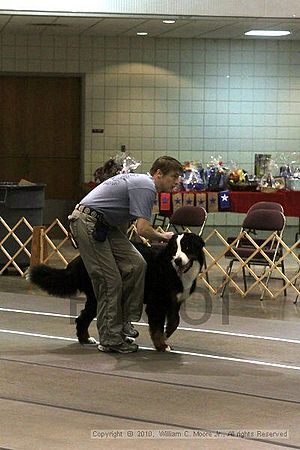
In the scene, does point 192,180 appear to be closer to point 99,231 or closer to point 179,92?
point 179,92

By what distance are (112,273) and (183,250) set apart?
541 mm

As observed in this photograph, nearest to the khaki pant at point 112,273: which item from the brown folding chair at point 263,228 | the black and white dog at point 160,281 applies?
the black and white dog at point 160,281

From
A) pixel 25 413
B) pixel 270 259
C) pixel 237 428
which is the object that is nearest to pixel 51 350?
pixel 25 413

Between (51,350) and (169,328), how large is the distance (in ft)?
2.91

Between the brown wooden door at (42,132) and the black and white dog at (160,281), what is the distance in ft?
29.7

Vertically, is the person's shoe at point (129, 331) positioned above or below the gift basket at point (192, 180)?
below

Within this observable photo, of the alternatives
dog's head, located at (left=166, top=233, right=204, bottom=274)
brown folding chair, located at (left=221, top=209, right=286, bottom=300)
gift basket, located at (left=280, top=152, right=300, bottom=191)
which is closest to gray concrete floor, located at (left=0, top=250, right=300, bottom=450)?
dog's head, located at (left=166, top=233, right=204, bottom=274)

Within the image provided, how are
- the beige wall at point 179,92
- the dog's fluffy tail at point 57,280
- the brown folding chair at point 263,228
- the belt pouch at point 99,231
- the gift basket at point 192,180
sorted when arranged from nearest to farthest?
the belt pouch at point 99,231 < the dog's fluffy tail at point 57,280 < the brown folding chair at point 263,228 < the gift basket at point 192,180 < the beige wall at point 179,92

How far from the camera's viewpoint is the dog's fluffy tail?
7867mm

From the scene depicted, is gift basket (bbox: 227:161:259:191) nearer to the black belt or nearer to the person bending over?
the person bending over

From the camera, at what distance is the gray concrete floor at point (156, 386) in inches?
215

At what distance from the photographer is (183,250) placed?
761 centimetres

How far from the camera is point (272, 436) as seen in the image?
550 centimetres

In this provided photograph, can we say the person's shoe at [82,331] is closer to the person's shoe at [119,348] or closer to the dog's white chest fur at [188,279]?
the person's shoe at [119,348]
